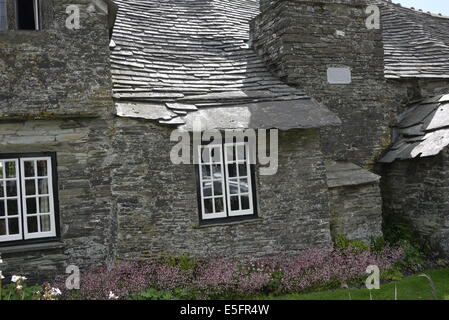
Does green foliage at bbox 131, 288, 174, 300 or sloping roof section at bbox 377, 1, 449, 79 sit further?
sloping roof section at bbox 377, 1, 449, 79

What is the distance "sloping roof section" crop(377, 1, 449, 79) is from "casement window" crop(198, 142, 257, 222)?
5.13 meters

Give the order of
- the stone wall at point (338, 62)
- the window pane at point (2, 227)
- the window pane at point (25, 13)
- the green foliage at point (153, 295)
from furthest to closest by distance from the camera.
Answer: the stone wall at point (338, 62), the window pane at point (25, 13), the window pane at point (2, 227), the green foliage at point (153, 295)

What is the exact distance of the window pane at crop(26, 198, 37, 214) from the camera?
818cm

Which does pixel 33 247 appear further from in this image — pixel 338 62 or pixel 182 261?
pixel 338 62

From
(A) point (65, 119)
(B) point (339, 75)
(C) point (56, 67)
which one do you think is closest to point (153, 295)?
(A) point (65, 119)

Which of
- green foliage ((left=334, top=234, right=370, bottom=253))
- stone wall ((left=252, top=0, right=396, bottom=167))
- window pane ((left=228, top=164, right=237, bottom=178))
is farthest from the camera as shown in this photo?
stone wall ((left=252, top=0, right=396, bottom=167))

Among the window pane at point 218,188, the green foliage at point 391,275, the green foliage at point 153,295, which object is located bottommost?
the green foliage at point 391,275

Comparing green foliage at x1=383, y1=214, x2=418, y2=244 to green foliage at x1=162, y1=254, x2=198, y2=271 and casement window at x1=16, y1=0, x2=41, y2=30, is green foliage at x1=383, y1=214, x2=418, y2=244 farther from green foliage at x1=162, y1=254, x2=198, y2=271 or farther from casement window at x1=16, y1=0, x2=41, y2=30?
casement window at x1=16, y1=0, x2=41, y2=30

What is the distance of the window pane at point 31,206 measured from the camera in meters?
8.18

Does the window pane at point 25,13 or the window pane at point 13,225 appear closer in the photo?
the window pane at point 13,225

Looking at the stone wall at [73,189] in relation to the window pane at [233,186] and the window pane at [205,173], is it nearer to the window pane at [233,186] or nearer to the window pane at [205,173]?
the window pane at [205,173]

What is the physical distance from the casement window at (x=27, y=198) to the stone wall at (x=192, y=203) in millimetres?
1237

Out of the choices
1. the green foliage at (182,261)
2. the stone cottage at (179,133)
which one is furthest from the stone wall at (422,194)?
the green foliage at (182,261)

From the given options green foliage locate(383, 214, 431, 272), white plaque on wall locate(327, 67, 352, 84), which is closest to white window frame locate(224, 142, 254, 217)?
white plaque on wall locate(327, 67, 352, 84)
